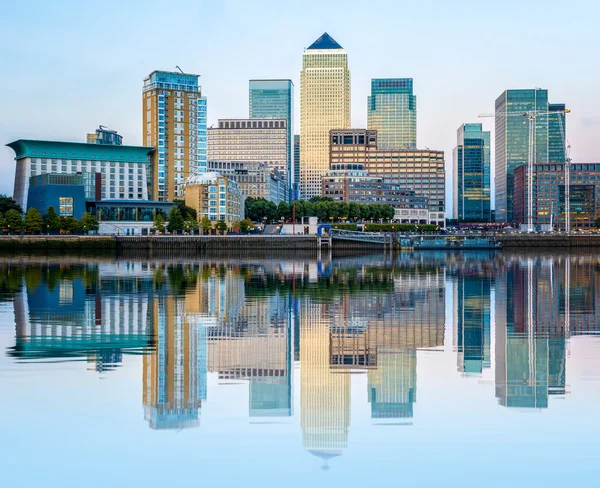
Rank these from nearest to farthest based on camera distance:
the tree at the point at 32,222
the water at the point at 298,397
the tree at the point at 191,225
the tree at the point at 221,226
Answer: the water at the point at 298,397, the tree at the point at 32,222, the tree at the point at 191,225, the tree at the point at 221,226

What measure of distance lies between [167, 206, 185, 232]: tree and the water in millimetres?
95616

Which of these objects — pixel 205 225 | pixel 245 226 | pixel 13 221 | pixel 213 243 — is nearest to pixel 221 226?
pixel 205 225

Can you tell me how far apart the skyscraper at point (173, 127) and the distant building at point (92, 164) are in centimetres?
327

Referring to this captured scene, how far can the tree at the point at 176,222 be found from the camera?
123 m

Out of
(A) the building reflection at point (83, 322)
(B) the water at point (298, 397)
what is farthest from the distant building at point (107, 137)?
(B) the water at point (298, 397)

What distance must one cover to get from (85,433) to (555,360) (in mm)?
10910

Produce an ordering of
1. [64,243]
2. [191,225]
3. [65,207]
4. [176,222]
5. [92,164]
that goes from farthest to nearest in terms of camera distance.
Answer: [92,164] → [65,207] → [191,225] → [176,222] → [64,243]

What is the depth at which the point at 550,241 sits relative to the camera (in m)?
137

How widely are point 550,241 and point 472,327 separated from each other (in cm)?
11973

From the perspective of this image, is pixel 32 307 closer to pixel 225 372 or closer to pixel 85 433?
pixel 225 372

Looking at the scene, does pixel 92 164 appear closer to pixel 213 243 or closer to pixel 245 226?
pixel 245 226

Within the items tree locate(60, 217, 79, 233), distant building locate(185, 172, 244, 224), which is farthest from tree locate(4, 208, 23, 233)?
distant building locate(185, 172, 244, 224)

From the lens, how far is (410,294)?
36719 millimetres

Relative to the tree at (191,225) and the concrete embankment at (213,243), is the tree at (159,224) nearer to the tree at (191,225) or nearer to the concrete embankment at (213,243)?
the tree at (191,225)
